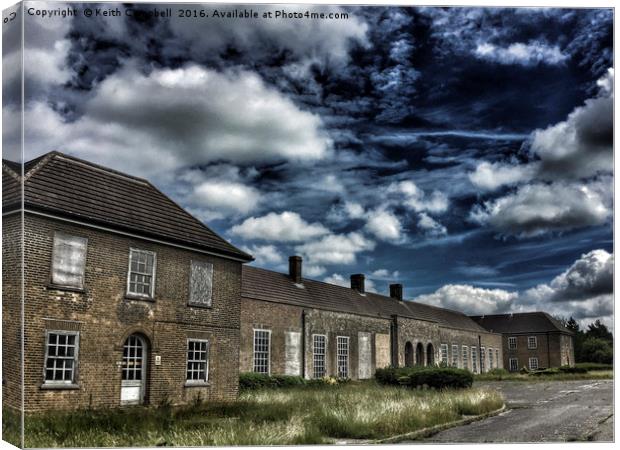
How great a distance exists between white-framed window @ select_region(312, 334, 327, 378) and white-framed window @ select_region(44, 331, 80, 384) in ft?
64.0

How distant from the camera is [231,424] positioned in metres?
13.0

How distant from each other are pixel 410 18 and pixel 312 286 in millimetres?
25405

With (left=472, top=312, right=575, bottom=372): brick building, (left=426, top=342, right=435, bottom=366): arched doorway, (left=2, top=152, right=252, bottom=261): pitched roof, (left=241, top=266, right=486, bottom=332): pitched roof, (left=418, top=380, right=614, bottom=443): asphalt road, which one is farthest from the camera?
(left=472, top=312, right=575, bottom=372): brick building

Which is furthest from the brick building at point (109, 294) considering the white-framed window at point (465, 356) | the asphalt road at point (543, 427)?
the white-framed window at point (465, 356)

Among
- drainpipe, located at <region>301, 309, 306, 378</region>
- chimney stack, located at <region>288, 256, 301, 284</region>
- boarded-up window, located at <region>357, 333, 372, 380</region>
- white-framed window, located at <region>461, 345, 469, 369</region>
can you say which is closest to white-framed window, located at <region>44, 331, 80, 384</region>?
drainpipe, located at <region>301, 309, 306, 378</region>

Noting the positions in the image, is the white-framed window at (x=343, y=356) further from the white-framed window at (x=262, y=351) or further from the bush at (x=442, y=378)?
the bush at (x=442, y=378)

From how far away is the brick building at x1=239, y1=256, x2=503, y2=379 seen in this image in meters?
30.3

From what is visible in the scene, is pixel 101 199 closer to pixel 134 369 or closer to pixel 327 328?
pixel 134 369

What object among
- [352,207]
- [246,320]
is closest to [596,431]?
[352,207]

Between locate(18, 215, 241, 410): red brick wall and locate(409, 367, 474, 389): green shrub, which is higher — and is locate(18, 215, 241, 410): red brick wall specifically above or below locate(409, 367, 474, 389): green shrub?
above

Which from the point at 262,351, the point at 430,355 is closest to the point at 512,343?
the point at 430,355

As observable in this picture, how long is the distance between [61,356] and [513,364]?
58794 millimetres

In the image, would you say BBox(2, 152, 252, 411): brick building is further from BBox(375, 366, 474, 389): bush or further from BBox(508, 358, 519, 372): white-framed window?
BBox(508, 358, 519, 372): white-framed window

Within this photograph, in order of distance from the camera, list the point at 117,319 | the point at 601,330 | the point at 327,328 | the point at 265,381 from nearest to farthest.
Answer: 1. the point at 601,330
2. the point at 117,319
3. the point at 265,381
4. the point at 327,328
